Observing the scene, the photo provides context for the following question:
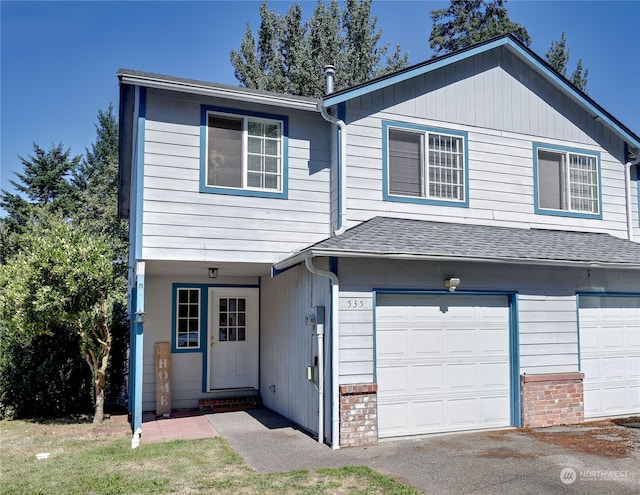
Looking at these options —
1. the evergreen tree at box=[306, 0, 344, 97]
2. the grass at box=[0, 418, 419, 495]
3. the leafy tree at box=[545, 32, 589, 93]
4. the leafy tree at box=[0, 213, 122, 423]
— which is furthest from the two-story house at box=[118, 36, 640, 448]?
the leafy tree at box=[545, 32, 589, 93]

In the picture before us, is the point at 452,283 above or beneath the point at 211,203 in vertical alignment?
beneath

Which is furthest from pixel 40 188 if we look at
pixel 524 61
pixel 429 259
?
Answer: pixel 429 259

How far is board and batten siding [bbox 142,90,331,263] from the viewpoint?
8688 mm

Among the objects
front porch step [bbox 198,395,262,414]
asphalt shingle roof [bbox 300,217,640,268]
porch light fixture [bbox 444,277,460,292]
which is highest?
asphalt shingle roof [bbox 300,217,640,268]

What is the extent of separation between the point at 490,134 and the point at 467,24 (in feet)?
66.6

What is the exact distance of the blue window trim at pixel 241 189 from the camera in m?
8.99

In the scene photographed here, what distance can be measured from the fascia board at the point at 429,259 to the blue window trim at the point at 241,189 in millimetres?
1279

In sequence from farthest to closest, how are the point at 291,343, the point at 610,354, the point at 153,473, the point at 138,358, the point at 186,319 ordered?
the point at 186,319
the point at 610,354
the point at 291,343
the point at 138,358
the point at 153,473

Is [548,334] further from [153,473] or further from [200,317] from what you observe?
[200,317]

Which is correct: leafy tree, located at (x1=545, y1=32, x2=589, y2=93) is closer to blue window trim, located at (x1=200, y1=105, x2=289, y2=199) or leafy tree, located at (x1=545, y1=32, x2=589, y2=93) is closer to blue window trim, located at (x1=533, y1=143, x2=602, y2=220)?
blue window trim, located at (x1=533, y1=143, x2=602, y2=220)

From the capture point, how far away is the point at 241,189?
9180mm

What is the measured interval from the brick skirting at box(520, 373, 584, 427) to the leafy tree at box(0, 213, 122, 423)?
285 inches

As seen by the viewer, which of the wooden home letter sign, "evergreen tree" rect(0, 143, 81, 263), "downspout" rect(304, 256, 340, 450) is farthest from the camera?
"evergreen tree" rect(0, 143, 81, 263)

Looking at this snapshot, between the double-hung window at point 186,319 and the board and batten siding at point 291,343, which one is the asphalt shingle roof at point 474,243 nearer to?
the board and batten siding at point 291,343
